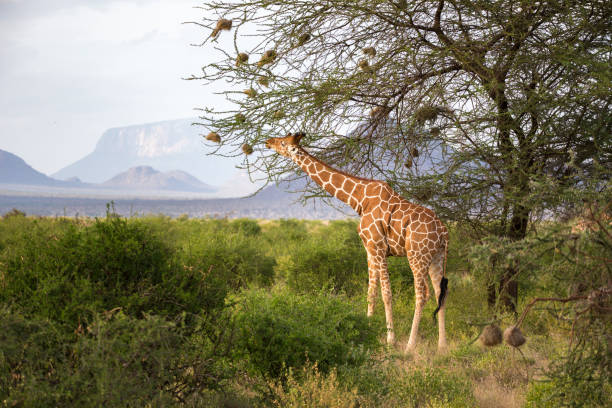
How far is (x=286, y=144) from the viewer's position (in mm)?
6965

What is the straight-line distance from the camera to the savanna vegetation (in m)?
3.49

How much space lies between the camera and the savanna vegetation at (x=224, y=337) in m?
3.49

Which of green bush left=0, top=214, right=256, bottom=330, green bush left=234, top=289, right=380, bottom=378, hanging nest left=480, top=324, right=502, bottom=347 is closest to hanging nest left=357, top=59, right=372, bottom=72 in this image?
green bush left=234, top=289, right=380, bottom=378

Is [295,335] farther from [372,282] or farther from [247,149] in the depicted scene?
[247,149]

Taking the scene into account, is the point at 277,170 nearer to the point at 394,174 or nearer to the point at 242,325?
the point at 394,174

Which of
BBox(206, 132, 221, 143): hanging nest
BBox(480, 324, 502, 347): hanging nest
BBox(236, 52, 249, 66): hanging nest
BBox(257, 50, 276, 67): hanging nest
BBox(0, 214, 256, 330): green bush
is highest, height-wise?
BBox(257, 50, 276, 67): hanging nest

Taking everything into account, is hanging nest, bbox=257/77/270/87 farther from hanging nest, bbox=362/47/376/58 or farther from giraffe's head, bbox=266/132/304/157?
hanging nest, bbox=362/47/376/58

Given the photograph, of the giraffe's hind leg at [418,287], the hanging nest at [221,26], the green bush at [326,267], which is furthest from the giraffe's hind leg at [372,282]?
the hanging nest at [221,26]

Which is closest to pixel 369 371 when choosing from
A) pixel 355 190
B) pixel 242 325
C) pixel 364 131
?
pixel 242 325

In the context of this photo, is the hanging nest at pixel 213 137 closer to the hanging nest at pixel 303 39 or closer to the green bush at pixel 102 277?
the hanging nest at pixel 303 39

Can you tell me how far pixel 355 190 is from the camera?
6.84 m

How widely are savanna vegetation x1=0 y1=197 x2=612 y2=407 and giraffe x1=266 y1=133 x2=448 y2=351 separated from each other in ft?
2.06

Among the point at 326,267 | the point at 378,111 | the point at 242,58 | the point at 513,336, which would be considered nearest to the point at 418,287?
the point at 378,111

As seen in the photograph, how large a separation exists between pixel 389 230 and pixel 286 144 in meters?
1.76
